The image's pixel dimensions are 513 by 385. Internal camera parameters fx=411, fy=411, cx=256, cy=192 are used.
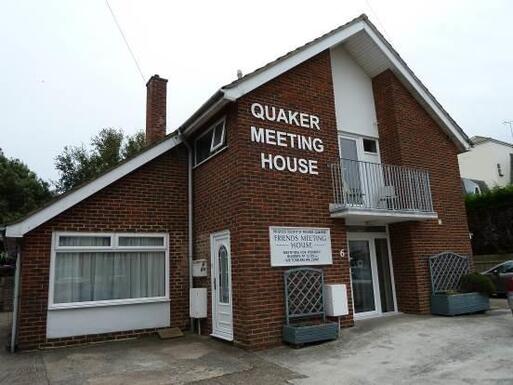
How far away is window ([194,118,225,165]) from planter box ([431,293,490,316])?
20.5 feet

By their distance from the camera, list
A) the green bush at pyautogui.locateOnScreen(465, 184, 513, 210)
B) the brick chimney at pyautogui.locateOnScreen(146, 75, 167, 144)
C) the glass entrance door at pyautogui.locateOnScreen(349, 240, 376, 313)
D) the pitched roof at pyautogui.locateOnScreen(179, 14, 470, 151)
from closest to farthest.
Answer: the pitched roof at pyautogui.locateOnScreen(179, 14, 470, 151)
the glass entrance door at pyautogui.locateOnScreen(349, 240, 376, 313)
the brick chimney at pyautogui.locateOnScreen(146, 75, 167, 144)
the green bush at pyautogui.locateOnScreen(465, 184, 513, 210)

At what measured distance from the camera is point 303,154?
8.98 meters

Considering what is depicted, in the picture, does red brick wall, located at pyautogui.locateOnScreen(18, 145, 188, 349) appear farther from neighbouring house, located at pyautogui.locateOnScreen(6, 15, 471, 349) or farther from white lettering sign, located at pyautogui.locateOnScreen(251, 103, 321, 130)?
white lettering sign, located at pyautogui.locateOnScreen(251, 103, 321, 130)

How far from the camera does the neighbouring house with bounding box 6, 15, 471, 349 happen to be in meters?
8.05

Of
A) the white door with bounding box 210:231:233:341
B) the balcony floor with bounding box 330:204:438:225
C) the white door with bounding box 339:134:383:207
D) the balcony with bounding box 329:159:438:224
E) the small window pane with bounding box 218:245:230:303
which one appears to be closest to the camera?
the white door with bounding box 210:231:233:341

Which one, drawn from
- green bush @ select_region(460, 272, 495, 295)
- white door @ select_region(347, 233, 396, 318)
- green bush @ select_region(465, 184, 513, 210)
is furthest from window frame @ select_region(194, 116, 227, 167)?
green bush @ select_region(465, 184, 513, 210)

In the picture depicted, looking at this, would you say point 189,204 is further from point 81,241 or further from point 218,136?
point 81,241

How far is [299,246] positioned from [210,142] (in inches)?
125

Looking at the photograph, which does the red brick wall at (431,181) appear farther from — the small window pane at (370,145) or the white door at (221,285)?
the white door at (221,285)

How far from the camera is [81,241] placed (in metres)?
8.76

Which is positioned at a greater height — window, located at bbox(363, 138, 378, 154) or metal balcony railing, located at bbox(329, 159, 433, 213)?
window, located at bbox(363, 138, 378, 154)

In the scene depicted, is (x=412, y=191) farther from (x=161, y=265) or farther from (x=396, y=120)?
(x=161, y=265)

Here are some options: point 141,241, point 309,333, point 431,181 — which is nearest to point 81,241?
point 141,241

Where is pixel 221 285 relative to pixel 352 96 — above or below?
below
